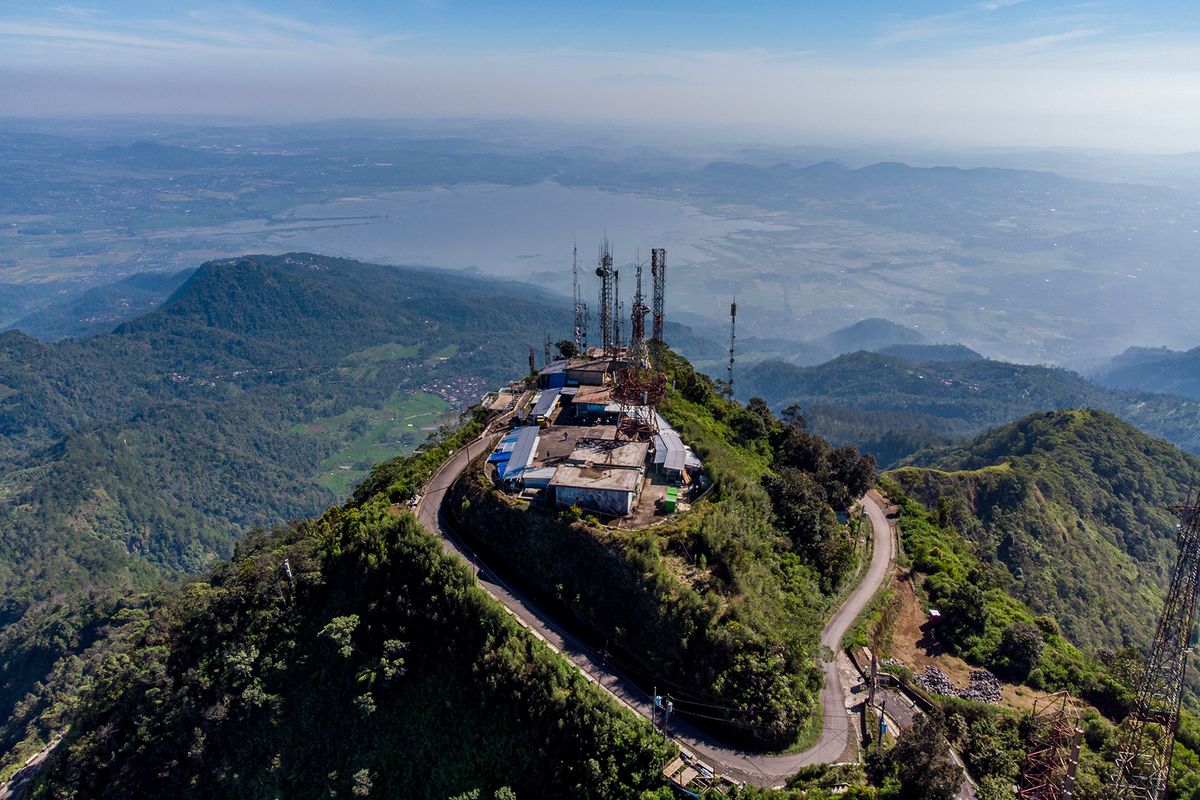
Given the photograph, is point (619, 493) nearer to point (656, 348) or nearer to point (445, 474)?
point (445, 474)

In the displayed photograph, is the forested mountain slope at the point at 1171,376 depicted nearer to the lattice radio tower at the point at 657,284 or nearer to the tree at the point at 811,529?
the lattice radio tower at the point at 657,284

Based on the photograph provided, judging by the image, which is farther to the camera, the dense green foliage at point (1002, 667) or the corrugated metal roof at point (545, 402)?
the corrugated metal roof at point (545, 402)

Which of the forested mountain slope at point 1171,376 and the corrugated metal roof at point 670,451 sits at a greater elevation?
the corrugated metal roof at point 670,451

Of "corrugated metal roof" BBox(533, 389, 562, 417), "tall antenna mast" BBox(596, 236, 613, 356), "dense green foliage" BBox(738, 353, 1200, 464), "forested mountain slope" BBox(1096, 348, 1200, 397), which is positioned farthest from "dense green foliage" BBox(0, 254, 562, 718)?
"forested mountain slope" BBox(1096, 348, 1200, 397)

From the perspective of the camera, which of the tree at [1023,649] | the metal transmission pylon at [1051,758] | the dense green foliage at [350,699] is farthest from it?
the tree at [1023,649]

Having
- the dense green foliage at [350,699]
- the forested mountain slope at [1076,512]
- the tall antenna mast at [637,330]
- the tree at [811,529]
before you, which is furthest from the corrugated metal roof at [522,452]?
the forested mountain slope at [1076,512]

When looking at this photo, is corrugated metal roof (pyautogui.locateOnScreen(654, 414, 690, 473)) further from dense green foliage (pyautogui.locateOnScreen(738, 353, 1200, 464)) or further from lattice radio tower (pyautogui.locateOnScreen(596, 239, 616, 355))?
dense green foliage (pyautogui.locateOnScreen(738, 353, 1200, 464))

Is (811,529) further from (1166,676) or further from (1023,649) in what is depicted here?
(1166,676)
